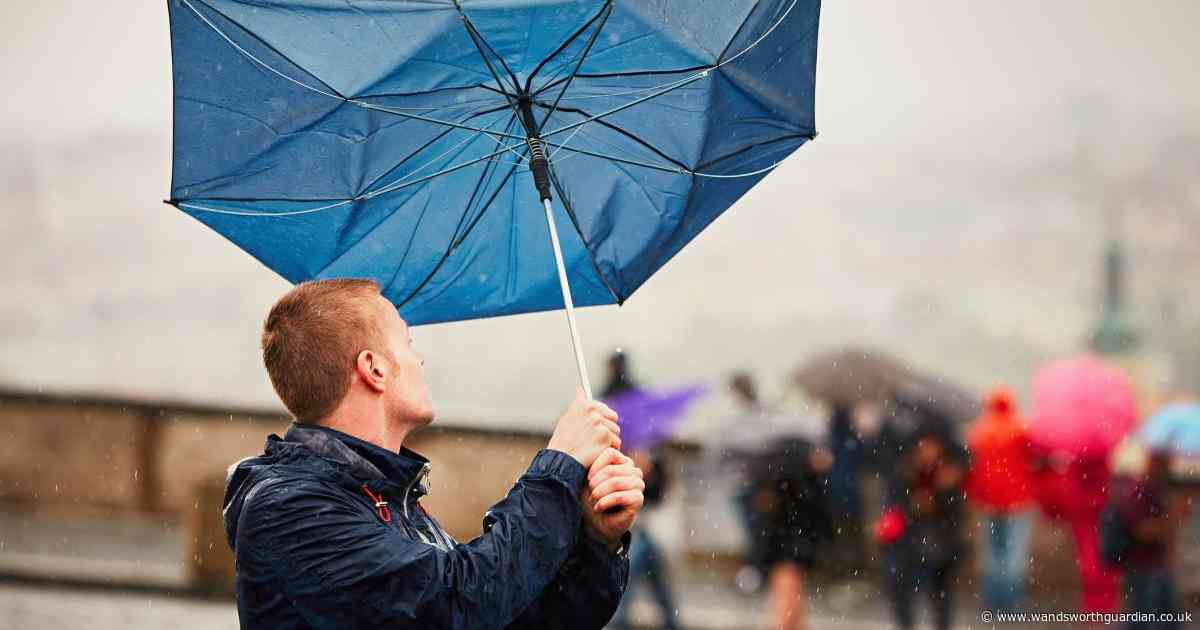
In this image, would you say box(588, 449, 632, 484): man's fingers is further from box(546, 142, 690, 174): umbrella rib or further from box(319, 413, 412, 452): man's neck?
box(546, 142, 690, 174): umbrella rib

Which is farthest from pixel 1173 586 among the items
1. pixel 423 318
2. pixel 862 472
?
pixel 423 318

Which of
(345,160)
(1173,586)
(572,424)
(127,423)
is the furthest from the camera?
(127,423)

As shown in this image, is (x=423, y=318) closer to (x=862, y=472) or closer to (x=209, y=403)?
(x=862, y=472)

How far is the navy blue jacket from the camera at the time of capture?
6.20 feet

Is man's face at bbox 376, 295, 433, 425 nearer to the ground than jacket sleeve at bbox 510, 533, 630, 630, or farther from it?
farther from it

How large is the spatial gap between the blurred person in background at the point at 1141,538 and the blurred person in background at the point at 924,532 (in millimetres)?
690

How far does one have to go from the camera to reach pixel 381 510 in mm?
2055

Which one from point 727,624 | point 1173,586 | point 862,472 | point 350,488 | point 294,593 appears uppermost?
point 350,488

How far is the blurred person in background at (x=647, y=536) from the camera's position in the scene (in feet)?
21.9

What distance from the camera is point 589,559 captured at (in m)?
2.15

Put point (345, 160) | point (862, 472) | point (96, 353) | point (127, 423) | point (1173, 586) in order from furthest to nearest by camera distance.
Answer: point (96, 353) < point (127, 423) < point (862, 472) < point (1173, 586) < point (345, 160)

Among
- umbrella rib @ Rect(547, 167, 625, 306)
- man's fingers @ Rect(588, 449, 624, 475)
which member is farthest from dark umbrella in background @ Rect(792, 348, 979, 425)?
man's fingers @ Rect(588, 449, 624, 475)

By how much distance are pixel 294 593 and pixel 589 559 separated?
1.52 feet

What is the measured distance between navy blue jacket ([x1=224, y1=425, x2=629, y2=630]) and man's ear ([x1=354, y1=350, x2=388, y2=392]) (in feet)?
0.33
